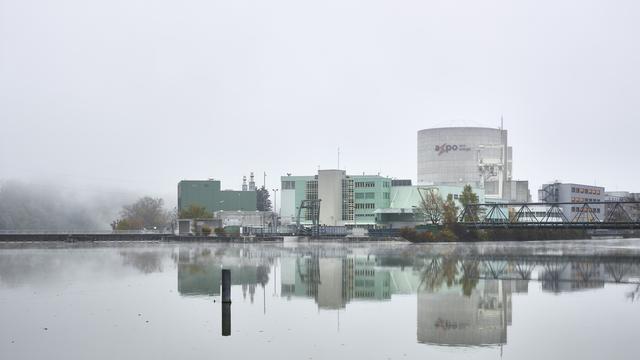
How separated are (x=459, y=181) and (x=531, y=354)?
17374cm

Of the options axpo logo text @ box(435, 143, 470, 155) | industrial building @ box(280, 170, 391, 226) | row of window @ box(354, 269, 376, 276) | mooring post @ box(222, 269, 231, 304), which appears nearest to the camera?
mooring post @ box(222, 269, 231, 304)

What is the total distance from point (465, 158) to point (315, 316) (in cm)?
16852

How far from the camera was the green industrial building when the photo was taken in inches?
7062

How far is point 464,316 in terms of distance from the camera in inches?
1064

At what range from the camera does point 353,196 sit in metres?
172

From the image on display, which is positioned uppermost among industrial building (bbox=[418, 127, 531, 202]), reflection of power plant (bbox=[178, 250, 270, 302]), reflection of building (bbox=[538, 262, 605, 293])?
industrial building (bbox=[418, 127, 531, 202])

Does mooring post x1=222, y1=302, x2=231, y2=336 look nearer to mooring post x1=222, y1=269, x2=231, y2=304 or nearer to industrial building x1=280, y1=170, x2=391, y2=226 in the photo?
mooring post x1=222, y1=269, x2=231, y2=304

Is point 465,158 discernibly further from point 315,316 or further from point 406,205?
point 315,316

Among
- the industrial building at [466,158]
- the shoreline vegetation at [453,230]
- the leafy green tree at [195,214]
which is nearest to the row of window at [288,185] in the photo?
the leafy green tree at [195,214]

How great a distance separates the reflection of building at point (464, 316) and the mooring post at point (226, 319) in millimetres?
5969

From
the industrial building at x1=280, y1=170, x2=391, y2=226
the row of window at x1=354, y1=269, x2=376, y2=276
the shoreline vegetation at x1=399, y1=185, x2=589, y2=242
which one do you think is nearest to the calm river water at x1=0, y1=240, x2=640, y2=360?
the row of window at x1=354, y1=269, x2=376, y2=276

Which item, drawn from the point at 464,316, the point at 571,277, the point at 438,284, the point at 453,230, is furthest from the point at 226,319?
the point at 453,230

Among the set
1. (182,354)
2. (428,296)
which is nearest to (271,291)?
(428,296)

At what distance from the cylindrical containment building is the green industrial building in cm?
4661
